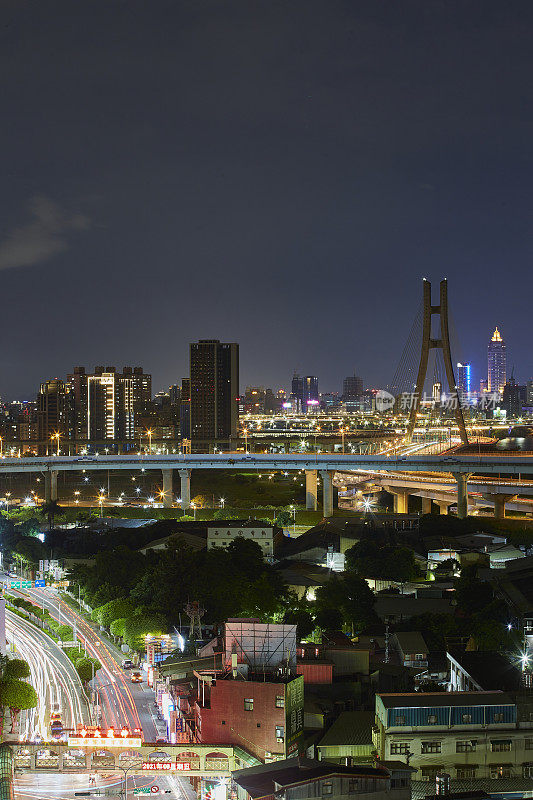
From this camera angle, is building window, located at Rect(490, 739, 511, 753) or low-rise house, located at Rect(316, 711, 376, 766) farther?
low-rise house, located at Rect(316, 711, 376, 766)

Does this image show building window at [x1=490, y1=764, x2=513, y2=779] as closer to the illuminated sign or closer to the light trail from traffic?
the illuminated sign

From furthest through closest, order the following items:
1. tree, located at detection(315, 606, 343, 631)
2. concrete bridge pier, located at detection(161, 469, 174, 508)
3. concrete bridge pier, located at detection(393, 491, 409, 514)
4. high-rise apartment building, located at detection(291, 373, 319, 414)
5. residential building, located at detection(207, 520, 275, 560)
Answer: high-rise apartment building, located at detection(291, 373, 319, 414)
concrete bridge pier, located at detection(161, 469, 174, 508)
concrete bridge pier, located at detection(393, 491, 409, 514)
residential building, located at detection(207, 520, 275, 560)
tree, located at detection(315, 606, 343, 631)

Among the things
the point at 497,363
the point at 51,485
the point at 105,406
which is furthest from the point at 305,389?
the point at 51,485

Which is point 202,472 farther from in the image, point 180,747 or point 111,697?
point 180,747

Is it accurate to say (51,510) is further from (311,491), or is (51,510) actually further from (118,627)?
(118,627)

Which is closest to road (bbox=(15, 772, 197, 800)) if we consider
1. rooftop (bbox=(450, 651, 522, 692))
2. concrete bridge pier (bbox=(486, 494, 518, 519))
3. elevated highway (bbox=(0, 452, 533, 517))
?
rooftop (bbox=(450, 651, 522, 692))

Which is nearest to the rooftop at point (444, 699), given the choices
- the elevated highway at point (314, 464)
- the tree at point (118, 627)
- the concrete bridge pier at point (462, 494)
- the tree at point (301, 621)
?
the tree at point (301, 621)
